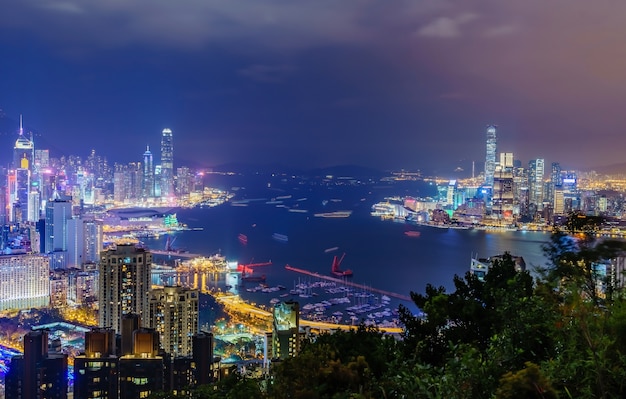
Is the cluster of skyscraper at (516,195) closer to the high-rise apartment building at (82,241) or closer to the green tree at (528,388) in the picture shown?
the high-rise apartment building at (82,241)

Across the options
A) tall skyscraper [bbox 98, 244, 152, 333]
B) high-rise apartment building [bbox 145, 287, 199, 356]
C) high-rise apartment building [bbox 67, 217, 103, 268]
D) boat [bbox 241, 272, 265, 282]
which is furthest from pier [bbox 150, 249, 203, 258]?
high-rise apartment building [bbox 145, 287, 199, 356]

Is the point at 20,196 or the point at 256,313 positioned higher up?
the point at 20,196

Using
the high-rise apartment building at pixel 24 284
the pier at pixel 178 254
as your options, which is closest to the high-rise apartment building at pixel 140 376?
the high-rise apartment building at pixel 24 284

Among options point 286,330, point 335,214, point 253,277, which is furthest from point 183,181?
point 286,330

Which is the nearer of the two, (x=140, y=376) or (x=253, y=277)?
(x=140, y=376)

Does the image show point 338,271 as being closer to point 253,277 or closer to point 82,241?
point 253,277

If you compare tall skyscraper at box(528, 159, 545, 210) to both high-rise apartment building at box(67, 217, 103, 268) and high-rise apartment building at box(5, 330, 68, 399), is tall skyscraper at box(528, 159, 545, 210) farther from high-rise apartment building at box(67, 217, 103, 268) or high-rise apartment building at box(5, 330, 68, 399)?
high-rise apartment building at box(5, 330, 68, 399)

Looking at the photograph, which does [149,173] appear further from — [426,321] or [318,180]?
[426,321]
